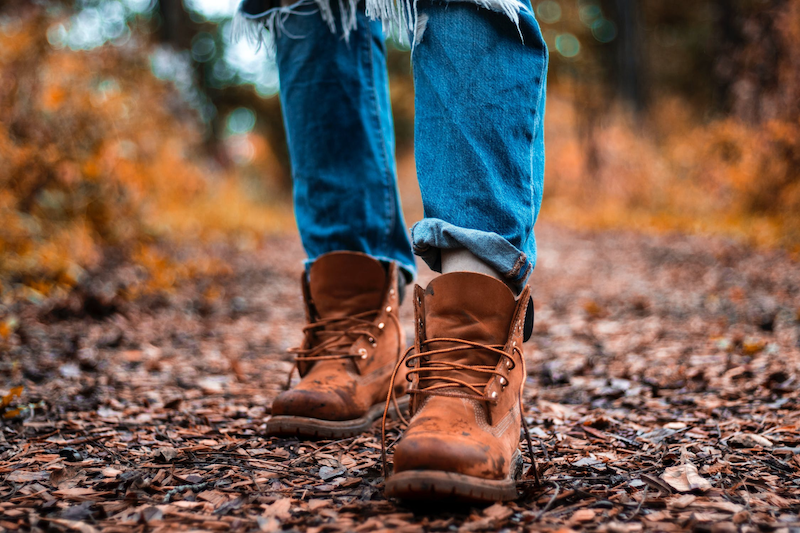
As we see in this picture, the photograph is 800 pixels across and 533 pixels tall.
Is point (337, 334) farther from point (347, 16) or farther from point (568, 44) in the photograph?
point (568, 44)

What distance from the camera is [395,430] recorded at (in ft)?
4.58

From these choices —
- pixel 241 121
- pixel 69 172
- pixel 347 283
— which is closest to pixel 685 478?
pixel 347 283

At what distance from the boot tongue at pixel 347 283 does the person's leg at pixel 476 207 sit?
329 mm

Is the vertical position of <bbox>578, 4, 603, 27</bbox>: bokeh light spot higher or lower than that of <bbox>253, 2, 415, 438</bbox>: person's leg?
higher

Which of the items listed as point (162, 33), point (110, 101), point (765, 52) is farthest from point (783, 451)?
point (162, 33)

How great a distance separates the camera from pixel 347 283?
1.48 metres

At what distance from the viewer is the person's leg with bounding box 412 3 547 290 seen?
43.9 inches

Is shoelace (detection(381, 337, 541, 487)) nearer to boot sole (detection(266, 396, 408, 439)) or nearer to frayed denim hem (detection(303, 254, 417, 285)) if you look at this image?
boot sole (detection(266, 396, 408, 439))

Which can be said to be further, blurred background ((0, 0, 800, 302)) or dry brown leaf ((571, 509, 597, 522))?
blurred background ((0, 0, 800, 302))

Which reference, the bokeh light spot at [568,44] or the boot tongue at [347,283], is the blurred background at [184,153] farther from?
the bokeh light spot at [568,44]

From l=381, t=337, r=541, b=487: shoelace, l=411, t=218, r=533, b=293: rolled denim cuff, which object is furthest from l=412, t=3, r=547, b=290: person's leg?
l=381, t=337, r=541, b=487: shoelace

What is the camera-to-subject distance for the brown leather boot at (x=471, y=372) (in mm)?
1000

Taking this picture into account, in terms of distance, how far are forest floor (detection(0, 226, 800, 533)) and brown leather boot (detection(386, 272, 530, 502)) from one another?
0.10m

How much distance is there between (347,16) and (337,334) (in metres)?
0.82
